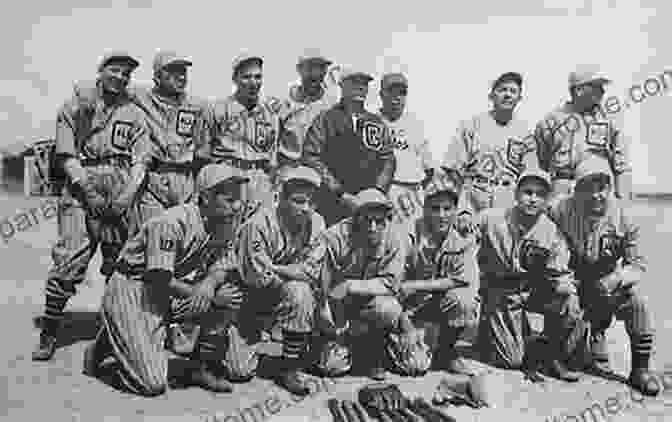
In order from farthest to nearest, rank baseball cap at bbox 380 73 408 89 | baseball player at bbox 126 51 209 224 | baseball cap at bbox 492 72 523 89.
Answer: baseball cap at bbox 492 72 523 89 < baseball cap at bbox 380 73 408 89 < baseball player at bbox 126 51 209 224

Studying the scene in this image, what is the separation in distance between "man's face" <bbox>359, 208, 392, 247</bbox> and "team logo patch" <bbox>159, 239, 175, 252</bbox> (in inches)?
67.3

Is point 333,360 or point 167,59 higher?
point 167,59

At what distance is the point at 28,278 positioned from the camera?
6453mm

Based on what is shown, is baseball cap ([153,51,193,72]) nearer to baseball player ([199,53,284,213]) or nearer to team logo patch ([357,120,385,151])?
baseball player ([199,53,284,213])

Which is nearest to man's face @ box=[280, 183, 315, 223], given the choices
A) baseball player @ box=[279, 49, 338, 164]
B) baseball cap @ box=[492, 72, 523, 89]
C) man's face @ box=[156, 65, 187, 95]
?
baseball player @ box=[279, 49, 338, 164]

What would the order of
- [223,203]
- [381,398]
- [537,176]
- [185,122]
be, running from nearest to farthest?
[381,398]
[223,203]
[185,122]
[537,176]

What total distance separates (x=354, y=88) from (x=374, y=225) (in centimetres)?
159

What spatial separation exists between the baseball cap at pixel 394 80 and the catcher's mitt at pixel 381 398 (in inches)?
119

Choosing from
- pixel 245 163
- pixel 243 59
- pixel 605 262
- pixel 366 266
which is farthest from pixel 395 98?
pixel 605 262

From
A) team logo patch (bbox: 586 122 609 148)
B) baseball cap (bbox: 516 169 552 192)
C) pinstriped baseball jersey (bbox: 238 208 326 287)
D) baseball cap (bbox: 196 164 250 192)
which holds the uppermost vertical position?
team logo patch (bbox: 586 122 609 148)

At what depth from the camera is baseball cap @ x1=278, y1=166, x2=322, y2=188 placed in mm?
5922

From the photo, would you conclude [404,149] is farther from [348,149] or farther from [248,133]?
[248,133]

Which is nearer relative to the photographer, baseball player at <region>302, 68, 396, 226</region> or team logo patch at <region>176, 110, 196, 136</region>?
team logo patch at <region>176, 110, 196, 136</region>

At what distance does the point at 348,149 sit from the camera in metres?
6.61
